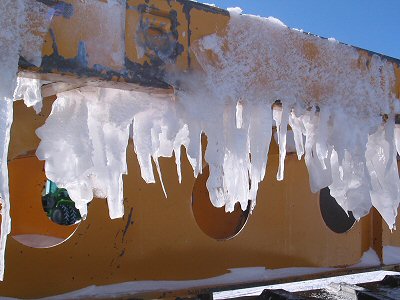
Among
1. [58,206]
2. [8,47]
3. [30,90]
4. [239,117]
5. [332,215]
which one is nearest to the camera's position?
[8,47]

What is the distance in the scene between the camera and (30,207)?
512 centimetres

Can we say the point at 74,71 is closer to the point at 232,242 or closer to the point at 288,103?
the point at 288,103

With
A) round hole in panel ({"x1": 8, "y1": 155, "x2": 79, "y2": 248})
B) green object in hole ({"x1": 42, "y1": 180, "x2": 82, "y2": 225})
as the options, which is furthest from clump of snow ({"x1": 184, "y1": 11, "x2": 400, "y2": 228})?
green object in hole ({"x1": 42, "y1": 180, "x2": 82, "y2": 225})

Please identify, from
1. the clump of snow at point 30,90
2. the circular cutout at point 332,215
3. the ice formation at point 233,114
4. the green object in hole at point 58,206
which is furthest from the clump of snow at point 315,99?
the green object in hole at point 58,206

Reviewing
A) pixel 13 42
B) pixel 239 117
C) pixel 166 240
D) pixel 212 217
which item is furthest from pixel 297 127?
pixel 212 217

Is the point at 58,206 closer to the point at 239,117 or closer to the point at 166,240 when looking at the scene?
the point at 166,240

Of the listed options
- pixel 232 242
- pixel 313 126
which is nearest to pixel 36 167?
pixel 232 242

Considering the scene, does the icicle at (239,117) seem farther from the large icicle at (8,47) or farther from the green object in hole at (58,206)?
the green object in hole at (58,206)

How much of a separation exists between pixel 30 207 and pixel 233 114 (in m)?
3.70

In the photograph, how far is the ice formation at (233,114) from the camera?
185 cm

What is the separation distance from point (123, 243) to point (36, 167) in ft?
4.72

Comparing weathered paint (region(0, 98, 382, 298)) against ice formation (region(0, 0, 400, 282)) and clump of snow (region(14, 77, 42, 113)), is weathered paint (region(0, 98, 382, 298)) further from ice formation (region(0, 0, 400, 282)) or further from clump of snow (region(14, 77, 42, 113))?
clump of snow (region(14, 77, 42, 113))

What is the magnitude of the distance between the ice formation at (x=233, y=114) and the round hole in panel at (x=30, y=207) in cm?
192

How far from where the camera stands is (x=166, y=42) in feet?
5.79
